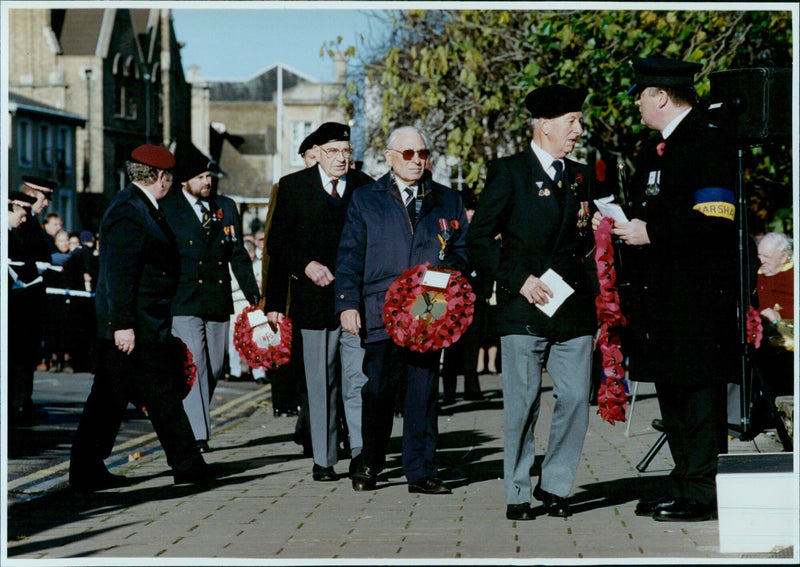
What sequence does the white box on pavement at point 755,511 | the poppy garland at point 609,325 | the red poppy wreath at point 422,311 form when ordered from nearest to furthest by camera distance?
the white box on pavement at point 755,511 → the poppy garland at point 609,325 → the red poppy wreath at point 422,311

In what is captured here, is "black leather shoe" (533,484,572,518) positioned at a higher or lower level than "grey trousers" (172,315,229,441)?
lower

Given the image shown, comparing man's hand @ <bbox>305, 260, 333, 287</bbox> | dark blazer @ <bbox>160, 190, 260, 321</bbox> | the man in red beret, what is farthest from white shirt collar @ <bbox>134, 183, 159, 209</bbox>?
dark blazer @ <bbox>160, 190, 260, 321</bbox>

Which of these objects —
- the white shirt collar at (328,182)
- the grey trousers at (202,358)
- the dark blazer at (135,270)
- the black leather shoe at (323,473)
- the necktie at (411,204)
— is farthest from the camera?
the grey trousers at (202,358)

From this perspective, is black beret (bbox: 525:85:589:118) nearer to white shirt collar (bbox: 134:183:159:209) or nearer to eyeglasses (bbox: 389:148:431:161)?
eyeglasses (bbox: 389:148:431:161)

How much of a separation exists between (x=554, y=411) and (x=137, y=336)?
291 centimetres

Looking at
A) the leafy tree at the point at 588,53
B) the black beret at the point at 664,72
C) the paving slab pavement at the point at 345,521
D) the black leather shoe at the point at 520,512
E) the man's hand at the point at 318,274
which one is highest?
the leafy tree at the point at 588,53

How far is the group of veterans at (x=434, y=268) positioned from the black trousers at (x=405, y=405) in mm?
12

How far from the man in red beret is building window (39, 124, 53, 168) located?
5783 centimetres

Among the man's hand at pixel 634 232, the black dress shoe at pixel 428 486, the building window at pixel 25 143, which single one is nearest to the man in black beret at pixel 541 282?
the man's hand at pixel 634 232

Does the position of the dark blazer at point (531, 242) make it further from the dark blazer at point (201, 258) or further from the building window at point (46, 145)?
the building window at point (46, 145)

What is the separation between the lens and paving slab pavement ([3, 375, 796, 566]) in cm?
637

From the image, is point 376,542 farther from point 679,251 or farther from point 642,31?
point 642,31

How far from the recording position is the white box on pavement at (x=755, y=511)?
614 centimetres

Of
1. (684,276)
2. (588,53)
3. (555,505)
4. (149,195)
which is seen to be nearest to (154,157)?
(149,195)
